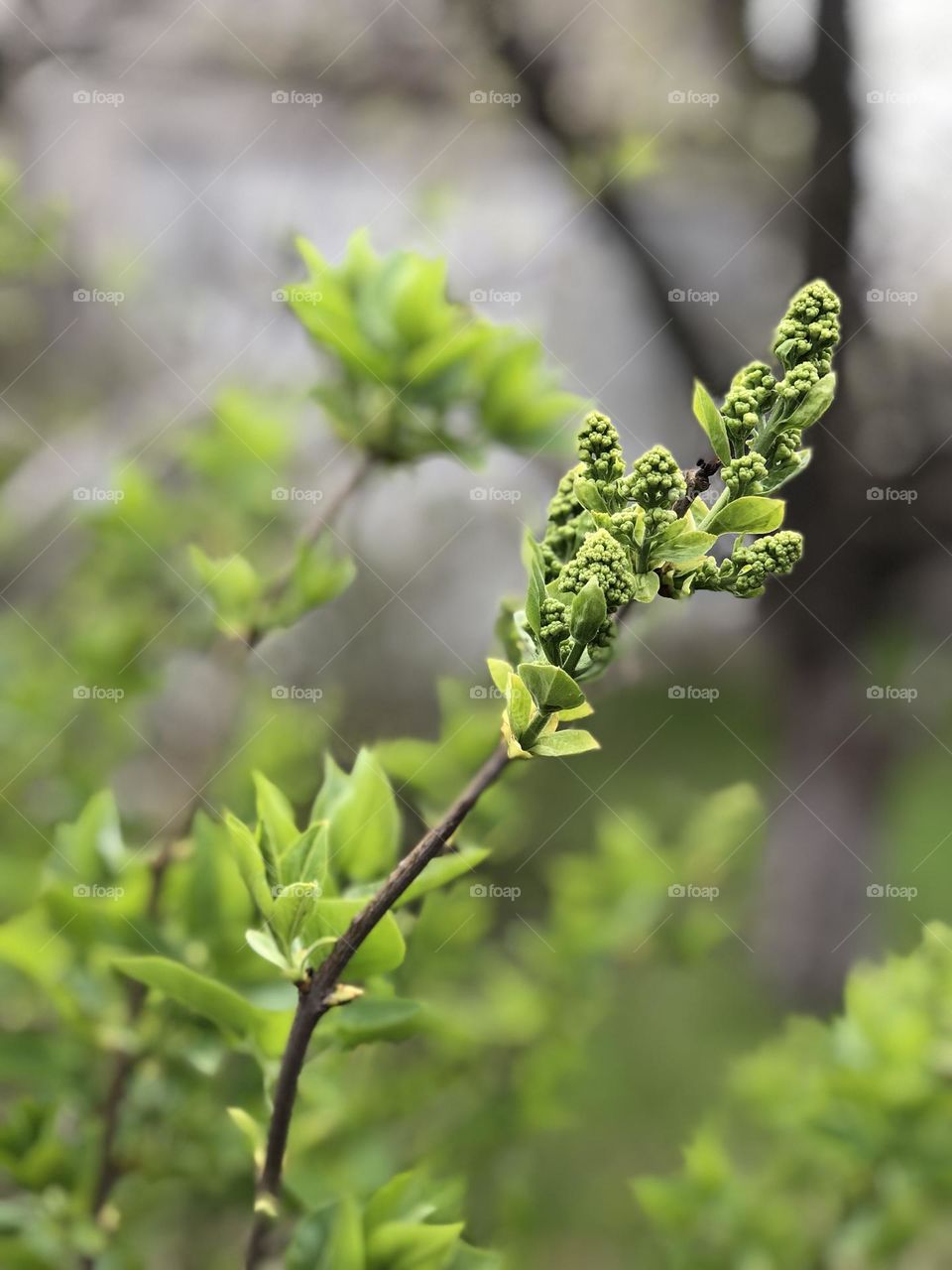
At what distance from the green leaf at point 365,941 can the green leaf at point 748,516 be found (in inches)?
6.8

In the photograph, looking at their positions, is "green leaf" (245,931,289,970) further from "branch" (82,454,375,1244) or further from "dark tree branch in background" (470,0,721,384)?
"dark tree branch in background" (470,0,721,384)

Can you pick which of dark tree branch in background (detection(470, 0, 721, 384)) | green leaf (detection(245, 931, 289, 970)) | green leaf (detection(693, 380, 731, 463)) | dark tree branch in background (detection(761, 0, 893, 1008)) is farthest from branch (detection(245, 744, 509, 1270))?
dark tree branch in background (detection(761, 0, 893, 1008))

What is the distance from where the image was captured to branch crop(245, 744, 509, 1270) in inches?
11.3

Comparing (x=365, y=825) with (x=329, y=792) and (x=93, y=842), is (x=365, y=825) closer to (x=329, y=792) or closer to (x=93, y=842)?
(x=329, y=792)

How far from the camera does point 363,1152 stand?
2.24 ft

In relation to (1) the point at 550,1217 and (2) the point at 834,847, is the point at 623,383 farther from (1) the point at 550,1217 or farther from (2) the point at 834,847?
(2) the point at 834,847

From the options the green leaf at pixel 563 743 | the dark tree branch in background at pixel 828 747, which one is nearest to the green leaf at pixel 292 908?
the green leaf at pixel 563 743

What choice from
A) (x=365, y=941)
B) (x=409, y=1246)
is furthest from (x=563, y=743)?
(x=409, y=1246)

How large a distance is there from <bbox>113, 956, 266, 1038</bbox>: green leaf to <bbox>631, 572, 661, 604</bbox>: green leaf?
0.22 metres

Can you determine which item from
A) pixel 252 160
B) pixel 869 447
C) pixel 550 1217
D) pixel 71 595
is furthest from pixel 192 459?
pixel 869 447

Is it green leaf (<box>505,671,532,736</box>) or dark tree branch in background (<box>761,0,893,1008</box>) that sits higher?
green leaf (<box>505,671,532,736</box>)

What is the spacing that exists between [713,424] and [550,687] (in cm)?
10

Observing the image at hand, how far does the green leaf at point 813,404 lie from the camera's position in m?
0.29

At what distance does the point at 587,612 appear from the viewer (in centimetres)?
27
